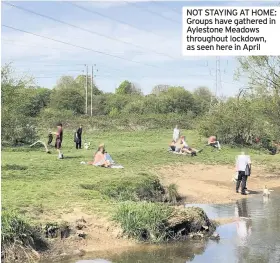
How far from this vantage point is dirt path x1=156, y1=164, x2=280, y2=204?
61.6 feet

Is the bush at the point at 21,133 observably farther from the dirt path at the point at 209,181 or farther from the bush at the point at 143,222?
the bush at the point at 143,222

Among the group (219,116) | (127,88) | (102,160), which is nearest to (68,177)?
(102,160)

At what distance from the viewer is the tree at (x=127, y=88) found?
→ 11316 cm

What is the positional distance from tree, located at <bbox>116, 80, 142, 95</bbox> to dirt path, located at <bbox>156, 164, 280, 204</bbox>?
87.5 m

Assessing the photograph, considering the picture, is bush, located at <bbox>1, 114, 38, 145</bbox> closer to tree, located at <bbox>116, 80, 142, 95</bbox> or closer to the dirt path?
the dirt path

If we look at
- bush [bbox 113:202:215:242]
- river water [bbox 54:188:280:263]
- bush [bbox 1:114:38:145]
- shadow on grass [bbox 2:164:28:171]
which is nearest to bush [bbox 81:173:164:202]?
river water [bbox 54:188:280:263]

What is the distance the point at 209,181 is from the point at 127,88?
3742 inches

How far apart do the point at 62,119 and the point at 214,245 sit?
44.7 m

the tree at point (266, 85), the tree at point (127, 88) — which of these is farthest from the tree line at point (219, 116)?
the tree at point (127, 88)

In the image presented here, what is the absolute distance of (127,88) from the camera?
381ft

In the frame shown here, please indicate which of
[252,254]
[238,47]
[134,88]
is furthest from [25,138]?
[134,88]

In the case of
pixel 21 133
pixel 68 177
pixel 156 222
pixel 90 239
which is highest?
pixel 21 133

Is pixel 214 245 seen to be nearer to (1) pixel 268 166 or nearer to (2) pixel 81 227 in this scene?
(2) pixel 81 227

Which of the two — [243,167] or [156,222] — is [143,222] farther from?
[243,167]
